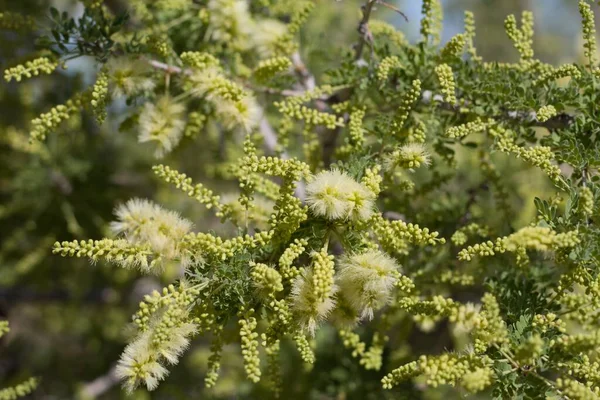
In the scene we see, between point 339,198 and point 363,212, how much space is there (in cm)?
6

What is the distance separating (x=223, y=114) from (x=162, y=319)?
647 millimetres

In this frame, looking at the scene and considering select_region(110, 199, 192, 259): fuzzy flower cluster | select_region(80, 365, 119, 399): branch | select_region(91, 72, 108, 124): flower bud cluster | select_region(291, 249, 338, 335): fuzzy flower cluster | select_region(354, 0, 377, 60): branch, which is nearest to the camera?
select_region(291, 249, 338, 335): fuzzy flower cluster

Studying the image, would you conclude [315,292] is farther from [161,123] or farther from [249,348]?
[161,123]

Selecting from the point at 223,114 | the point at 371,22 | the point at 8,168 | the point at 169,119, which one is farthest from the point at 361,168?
the point at 8,168

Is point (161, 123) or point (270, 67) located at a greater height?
point (270, 67)

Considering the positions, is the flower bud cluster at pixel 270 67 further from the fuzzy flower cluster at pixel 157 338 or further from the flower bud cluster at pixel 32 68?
the fuzzy flower cluster at pixel 157 338

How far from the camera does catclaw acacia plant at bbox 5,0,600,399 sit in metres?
1.14

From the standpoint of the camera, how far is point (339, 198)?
114 cm

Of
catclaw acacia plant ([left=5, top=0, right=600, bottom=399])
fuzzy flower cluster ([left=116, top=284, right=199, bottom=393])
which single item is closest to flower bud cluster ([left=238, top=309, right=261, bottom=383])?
catclaw acacia plant ([left=5, top=0, right=600, bottom=399])

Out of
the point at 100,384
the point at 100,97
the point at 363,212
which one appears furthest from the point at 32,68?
the point at 100,384

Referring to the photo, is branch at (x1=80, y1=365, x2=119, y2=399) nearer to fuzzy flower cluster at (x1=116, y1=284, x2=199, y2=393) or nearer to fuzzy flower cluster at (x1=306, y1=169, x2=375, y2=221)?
fuzzy flower cluster at (x1=116, y1=284, x2=199, y2=393)

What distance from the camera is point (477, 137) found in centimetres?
251

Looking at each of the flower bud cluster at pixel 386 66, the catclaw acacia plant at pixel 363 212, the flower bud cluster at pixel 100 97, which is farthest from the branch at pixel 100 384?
the flower bud cluster at pixel 386 66

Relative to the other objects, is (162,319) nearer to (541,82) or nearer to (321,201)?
(321,201)
